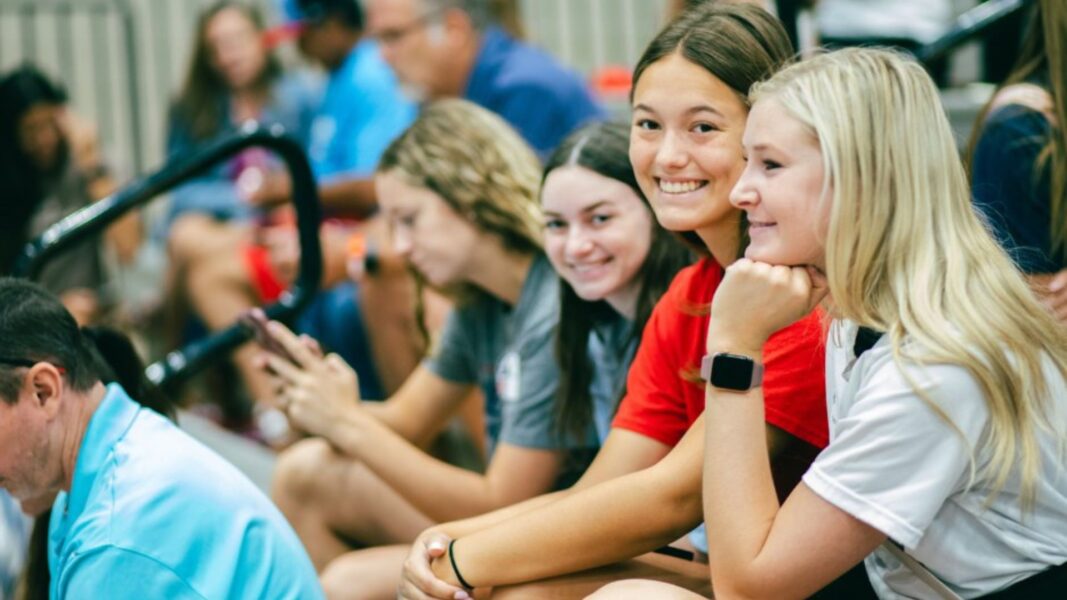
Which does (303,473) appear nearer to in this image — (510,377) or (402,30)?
(510,377)

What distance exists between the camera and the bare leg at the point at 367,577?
291 cm

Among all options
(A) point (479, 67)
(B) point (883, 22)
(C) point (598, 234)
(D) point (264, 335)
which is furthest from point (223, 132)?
(C) point (598, 234)

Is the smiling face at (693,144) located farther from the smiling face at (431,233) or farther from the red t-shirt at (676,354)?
the smiling face at (431,233)

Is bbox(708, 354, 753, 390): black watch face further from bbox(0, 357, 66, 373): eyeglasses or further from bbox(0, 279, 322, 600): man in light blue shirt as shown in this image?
bbox(0, 357, 66, 373): eyeglasses

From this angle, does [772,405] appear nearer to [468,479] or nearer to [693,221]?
[693,221]

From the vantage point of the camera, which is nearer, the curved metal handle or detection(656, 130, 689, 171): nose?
detection(656, 130, 689, 171): nose

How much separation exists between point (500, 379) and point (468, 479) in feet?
0.72

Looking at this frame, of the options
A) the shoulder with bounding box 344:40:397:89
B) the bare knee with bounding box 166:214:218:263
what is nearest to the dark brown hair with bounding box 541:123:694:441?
the shoulder with bounding box 344:40:397:89

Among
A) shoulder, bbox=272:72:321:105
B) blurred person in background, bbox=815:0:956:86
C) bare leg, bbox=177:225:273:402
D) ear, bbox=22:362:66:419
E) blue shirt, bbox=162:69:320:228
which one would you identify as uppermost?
blurred person in background, bbox=815:0:956:86

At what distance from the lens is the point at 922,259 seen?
195 cm

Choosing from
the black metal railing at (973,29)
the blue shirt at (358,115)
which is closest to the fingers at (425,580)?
the black metal railing at (973,29)

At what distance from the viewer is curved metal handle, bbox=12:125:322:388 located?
3549 millimetres

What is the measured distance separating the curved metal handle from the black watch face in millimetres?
1895

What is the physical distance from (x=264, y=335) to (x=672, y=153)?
3.99ft
